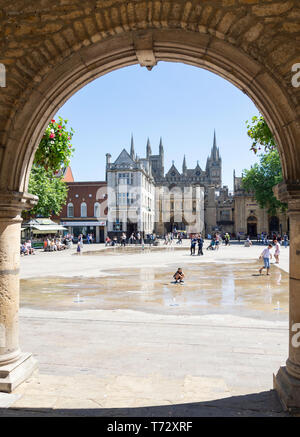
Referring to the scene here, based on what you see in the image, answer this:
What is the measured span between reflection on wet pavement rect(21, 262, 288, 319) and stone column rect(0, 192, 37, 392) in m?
4.75

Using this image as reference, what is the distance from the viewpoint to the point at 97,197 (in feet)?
167

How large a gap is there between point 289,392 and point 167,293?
25.3ft

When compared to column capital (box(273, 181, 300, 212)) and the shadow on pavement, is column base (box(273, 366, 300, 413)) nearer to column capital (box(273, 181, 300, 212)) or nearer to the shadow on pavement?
the shadow on pavement

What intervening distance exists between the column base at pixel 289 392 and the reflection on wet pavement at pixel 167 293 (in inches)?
173

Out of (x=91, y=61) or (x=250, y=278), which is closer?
(x=91, y=61)

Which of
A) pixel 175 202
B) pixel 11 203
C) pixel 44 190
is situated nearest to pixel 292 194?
pixel 11 203

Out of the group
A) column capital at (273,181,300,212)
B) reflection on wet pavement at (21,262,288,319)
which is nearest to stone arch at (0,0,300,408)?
column capital at (273,181,300,212)

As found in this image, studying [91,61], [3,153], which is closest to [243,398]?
[3,153]

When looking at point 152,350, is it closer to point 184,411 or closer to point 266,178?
point 184,411

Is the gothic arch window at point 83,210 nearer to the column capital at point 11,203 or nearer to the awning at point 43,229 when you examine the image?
the awning at point 43,229

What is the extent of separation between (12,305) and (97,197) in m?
46.8

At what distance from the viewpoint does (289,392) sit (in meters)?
3.73

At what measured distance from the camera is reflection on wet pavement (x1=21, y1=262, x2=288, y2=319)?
30.5 ft
